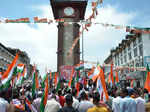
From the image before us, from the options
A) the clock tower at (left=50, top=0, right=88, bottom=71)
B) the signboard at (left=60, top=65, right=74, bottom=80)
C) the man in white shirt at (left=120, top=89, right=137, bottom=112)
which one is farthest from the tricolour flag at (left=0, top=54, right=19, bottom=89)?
the clock tower at (left=50, top=0, right=88, bottom=71)

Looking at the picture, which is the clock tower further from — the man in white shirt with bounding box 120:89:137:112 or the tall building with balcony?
the man in white shirt with bounding box 120:89:137:112

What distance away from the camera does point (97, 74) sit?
684 cm

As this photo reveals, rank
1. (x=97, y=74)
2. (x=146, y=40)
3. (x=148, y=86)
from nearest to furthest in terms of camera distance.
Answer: (x=97, y=74)
(x=148, y=86)
(x=146, y=40)

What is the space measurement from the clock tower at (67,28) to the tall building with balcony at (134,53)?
25.2ft

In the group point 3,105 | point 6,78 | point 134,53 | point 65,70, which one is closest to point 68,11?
point 65,70

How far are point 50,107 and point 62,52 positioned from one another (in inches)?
1060

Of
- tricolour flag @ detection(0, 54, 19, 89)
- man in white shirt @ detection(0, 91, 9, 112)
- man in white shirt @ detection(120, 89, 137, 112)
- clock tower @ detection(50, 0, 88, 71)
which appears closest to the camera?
man in white shirt @ detection(0, 91, 9, 112)

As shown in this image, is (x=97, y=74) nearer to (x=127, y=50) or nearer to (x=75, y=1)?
(x=75, y=1)

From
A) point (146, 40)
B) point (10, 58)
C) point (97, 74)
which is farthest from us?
point (10, 58)

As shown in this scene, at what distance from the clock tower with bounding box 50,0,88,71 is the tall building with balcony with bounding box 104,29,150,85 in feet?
25.2

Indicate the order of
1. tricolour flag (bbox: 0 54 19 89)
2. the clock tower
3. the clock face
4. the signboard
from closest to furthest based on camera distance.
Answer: tricolour flag (bbox: 0 54 19 89) < the signboard < the clock tower < the clock face

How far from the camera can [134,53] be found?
43.6 meters

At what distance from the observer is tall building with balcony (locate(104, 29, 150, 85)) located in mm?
37719

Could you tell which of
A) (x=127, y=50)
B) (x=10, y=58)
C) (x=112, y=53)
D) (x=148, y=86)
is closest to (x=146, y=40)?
(x=127, y=50)
